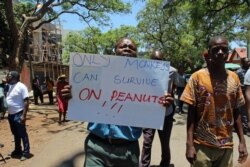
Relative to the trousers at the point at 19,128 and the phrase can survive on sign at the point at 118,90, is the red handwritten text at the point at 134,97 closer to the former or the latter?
the phrase can survive on sign at the point at 118,90

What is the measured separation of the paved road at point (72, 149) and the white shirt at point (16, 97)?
103cm

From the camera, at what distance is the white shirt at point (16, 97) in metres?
8.75

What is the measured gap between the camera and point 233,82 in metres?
4.17

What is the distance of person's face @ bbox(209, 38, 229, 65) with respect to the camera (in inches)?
160

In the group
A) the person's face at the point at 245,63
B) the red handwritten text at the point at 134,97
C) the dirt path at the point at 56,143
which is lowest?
the dirt path at the point at 56,143

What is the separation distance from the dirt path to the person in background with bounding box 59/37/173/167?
8.18ft

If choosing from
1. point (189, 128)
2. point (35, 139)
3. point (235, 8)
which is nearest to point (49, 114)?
point (35, 139)

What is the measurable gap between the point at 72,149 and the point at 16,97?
171cm

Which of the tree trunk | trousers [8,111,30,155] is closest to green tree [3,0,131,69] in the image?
the tree trunk

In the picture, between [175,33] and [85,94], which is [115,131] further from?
[175,33]

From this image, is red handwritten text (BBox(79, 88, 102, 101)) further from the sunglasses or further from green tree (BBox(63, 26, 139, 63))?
green tree (BBox(63, 26, 139, 63))

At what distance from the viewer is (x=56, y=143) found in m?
10.7

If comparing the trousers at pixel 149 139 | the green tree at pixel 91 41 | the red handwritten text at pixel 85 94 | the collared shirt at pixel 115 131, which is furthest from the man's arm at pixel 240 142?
the green tree at pixel 91 41

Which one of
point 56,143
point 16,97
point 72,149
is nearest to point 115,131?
point 16,97
